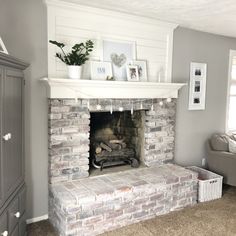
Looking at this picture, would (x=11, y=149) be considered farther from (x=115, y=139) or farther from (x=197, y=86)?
(x=197, y=86)

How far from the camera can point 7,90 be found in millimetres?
1934

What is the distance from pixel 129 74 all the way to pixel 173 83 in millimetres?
694

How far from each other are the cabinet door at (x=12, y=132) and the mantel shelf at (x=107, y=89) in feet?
1.55

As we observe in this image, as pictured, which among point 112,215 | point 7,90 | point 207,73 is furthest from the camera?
point 207,73

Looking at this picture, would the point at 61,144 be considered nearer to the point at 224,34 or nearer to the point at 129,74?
the point at 129,74

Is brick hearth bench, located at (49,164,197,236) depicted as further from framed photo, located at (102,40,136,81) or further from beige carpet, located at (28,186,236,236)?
framed photo, located at (102,40,136,81)

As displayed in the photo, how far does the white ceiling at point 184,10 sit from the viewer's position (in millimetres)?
2705

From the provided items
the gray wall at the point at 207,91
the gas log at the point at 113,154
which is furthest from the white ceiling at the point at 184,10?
the gas log at the point at 113,154

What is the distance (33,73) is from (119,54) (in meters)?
1.08

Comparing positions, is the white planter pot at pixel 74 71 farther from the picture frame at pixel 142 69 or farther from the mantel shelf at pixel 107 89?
the picture frame at pixel 142 69

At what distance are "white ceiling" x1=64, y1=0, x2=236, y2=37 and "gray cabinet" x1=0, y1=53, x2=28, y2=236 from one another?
4.00ft

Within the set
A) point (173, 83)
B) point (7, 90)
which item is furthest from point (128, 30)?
point (7, 90)

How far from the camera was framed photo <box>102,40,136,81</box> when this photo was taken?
3.10 m

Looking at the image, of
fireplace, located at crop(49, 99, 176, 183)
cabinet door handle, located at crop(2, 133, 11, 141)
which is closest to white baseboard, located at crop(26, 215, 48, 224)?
fireplace, located at crop(49, 99, 176, 183)
